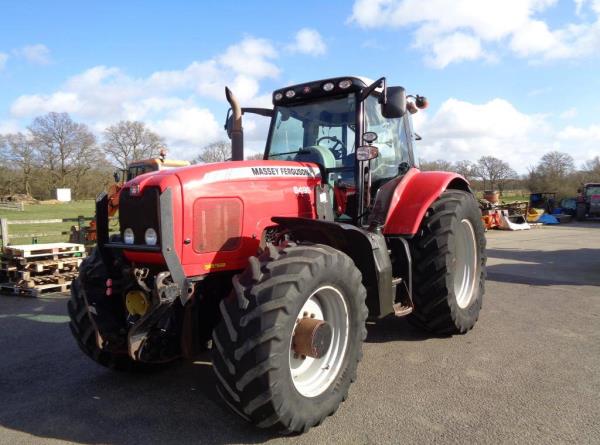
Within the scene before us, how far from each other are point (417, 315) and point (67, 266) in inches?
240

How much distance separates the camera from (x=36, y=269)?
7.45 m

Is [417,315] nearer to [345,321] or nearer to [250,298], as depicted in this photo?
[345,321]

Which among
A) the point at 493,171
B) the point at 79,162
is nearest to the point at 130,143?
the point at 79,162

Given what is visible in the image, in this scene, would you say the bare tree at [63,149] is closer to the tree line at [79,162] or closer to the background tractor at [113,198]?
the tree line at [79,162]

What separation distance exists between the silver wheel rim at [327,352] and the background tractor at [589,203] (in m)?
25.9

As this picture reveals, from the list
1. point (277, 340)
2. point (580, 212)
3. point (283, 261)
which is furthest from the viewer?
point (580, 212)

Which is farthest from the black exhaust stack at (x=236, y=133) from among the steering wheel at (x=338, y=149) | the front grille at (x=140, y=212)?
the front grille at (x=140, y=212)

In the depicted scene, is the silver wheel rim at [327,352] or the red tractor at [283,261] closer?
the red tractor at [283,261]

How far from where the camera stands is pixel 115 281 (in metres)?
3.43

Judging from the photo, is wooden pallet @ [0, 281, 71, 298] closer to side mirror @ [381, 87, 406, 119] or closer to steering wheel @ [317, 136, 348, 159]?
steering wheel @ [317, 136, 348, 159]

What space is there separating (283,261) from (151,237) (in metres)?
0.91

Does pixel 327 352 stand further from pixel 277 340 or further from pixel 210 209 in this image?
pixel 210 209

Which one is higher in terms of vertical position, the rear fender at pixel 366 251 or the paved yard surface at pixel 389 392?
the rear fender at pixel 366 251

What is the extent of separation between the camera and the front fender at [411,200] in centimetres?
425
